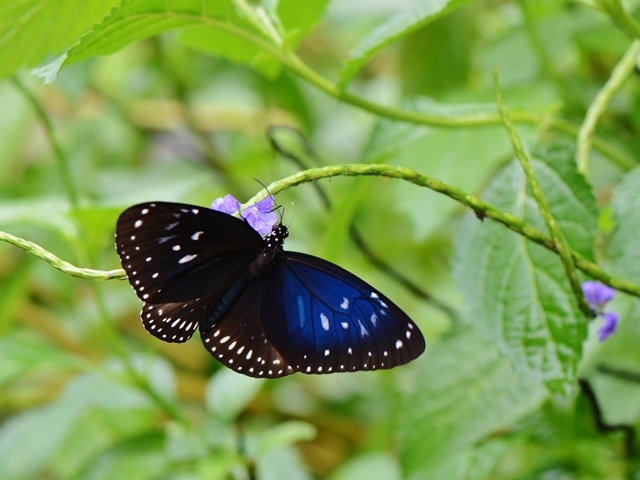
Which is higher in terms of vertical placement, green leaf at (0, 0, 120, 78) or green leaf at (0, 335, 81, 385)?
green leaf at (0, 0, 120, 78)

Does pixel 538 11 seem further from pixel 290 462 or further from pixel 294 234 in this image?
pixel 290 462

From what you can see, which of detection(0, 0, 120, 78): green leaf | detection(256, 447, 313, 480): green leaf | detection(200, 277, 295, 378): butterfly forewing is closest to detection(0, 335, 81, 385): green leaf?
detection(256, 447, 313, 480): green leaf

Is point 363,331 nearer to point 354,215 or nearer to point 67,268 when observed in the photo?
point 67,268

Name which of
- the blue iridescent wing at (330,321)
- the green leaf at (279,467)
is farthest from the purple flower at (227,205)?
the green leaf at (279,467)

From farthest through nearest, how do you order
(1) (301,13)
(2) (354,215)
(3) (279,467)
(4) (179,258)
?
(2) (354,215) < (3) (279,467) < (1) (301,13) < (4) (179,258)

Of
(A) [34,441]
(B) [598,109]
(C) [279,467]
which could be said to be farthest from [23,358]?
(B) [598,109]

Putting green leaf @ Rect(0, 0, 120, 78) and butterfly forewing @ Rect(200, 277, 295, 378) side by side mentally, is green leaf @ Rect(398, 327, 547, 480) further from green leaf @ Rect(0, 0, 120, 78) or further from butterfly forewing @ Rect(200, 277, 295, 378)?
green leaf @ Rect(0, 0, 120, 78)

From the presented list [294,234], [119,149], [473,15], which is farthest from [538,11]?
[119,149]

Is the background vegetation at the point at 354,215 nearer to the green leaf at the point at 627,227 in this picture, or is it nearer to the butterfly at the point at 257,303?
the green leaf at the point at 627,227
